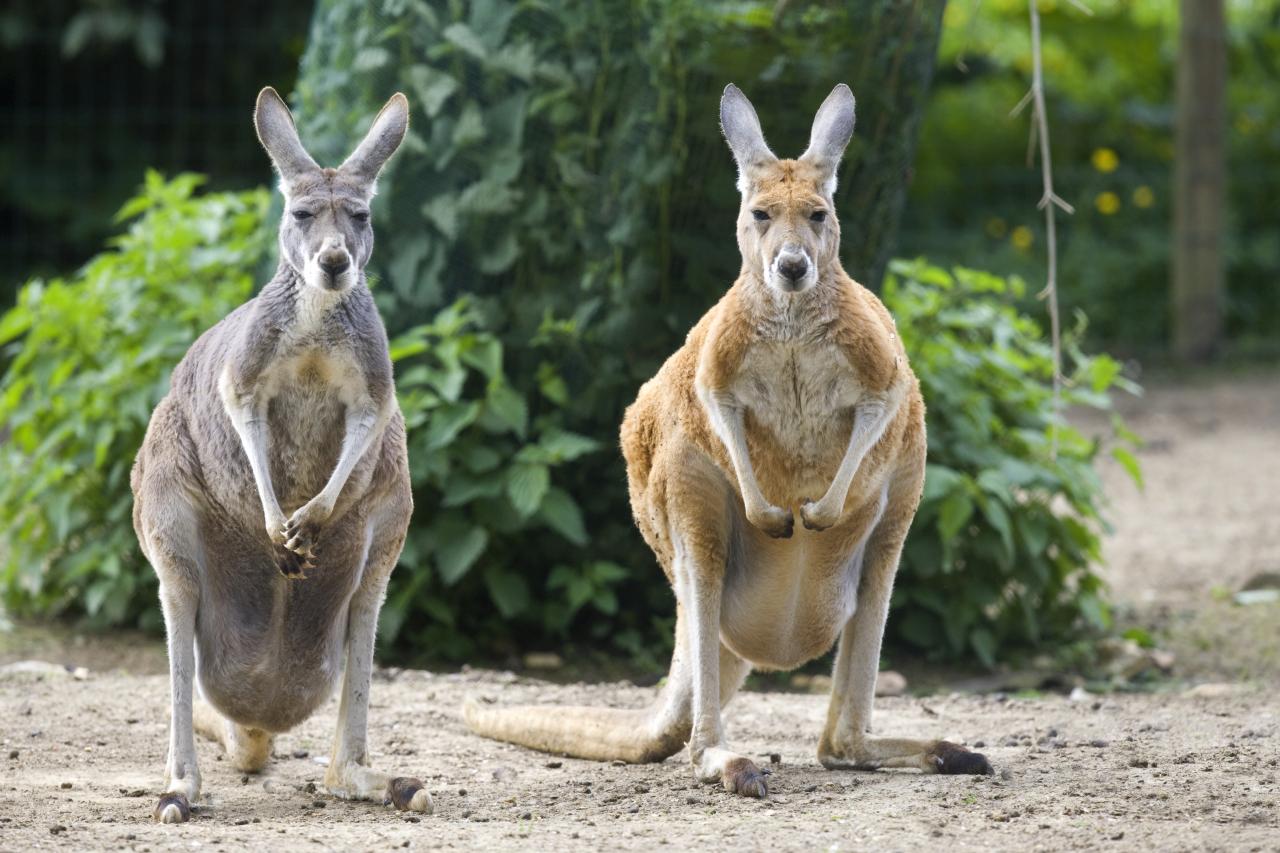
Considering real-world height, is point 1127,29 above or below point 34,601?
above

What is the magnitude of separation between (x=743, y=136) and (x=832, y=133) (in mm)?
206

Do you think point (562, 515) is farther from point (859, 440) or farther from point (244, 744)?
point (859, 440)

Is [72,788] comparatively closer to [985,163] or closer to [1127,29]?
[985,163]

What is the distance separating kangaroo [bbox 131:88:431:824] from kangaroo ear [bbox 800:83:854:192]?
0.94 meters

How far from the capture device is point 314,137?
247 inches

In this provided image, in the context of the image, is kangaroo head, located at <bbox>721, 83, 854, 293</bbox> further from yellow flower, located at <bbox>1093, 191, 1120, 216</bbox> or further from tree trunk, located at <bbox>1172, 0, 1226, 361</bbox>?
yellow flower, located at <bbox>1093, 191, 1120, 216</bbox>

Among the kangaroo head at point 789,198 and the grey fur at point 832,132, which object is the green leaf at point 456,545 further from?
the grey fur at point 832,132

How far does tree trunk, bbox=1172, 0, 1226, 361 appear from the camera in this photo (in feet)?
37.7

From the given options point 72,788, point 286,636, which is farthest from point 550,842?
point 72,788

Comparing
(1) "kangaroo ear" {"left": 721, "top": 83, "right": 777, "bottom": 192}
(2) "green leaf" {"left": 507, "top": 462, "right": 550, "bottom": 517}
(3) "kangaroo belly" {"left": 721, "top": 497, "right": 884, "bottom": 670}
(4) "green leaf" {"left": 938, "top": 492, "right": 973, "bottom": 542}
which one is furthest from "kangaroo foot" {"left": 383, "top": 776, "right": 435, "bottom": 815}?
(4) "green leaf" {"left": 938, "top": 492, "right": 973, "bottom": 542}

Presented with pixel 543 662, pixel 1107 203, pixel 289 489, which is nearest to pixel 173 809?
pixel 289 489

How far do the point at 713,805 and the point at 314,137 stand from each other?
3.22 metres

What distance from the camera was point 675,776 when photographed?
4355 mm

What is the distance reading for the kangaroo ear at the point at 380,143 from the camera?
401 cm
